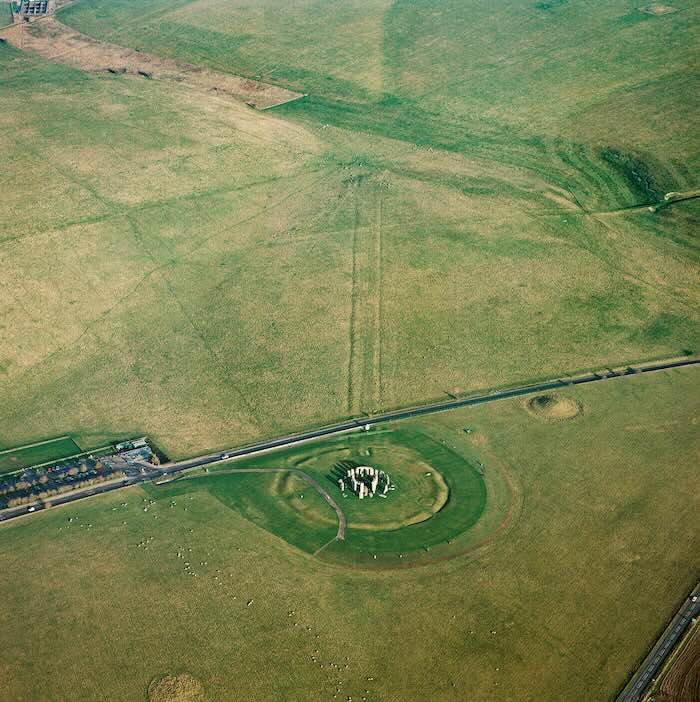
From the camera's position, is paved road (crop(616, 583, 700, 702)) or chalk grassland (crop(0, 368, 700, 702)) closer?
paved road (crop(616, 583, 700, 702))

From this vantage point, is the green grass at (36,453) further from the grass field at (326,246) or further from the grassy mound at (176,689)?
the grassy mound at (176,689)

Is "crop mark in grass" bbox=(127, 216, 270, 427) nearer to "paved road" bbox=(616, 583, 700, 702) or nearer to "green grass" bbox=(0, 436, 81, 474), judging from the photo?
"green grass" bbox=(0, 436, 81, 474)

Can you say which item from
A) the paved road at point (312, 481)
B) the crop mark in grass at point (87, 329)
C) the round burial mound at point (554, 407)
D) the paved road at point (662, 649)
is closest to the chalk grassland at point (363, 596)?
the paved road at point (662, 649)

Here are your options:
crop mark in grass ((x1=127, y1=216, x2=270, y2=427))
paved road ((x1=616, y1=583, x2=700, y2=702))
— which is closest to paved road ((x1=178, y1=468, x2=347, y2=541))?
crop mark in grass ((x1=127, y1=216, x2=270, y2=427))

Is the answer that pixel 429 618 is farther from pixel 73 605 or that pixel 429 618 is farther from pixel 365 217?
pixel 365 217

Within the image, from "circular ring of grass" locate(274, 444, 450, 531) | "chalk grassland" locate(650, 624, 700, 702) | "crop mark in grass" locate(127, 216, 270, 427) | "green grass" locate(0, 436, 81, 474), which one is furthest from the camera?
"crop mark in grass" locate(127, 216, 270, 427)

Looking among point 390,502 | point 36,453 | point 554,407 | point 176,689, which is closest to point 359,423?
point 390,502
